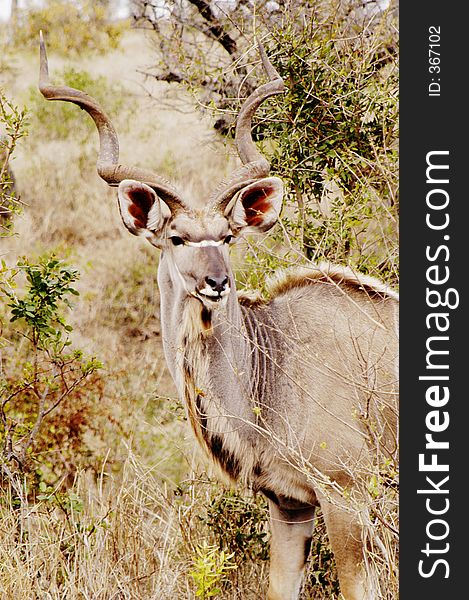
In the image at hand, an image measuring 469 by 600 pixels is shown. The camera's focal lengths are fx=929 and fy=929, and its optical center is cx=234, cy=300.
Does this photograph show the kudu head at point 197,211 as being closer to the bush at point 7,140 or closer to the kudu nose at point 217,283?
the kudu nose at point 217,283

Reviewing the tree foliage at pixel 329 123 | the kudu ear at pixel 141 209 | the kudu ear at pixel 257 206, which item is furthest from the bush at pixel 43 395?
the tree foliage at pixel 329 123

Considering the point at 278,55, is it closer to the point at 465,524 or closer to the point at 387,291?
the point at 387,291

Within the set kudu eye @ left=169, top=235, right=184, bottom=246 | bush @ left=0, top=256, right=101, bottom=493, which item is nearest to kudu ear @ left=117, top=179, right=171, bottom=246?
kudu eye @ left=169, top=235, right=184, bottom=246

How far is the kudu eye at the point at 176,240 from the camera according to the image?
12.3ft

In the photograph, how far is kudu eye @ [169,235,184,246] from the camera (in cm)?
374

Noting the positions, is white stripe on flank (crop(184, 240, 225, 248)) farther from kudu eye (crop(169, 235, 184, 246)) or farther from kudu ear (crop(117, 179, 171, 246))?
kudu ear (crop(117, 179, 171, 246))

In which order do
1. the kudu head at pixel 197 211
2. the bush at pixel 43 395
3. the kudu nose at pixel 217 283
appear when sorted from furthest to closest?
the bush at pixel 43 395 → the kudu head at pixel 197 211 → the kudu nose at pixel 217 283

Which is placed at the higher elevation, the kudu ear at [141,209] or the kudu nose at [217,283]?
the kudu ear at [141,209]

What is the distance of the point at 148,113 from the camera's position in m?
13.6

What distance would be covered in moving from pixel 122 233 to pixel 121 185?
266 inches

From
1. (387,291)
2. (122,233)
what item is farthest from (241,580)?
(122,233)

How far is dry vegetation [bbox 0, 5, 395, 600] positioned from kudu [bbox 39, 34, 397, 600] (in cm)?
26

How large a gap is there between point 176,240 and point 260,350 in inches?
23.1

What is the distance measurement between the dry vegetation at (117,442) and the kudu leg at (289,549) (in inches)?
8.1
